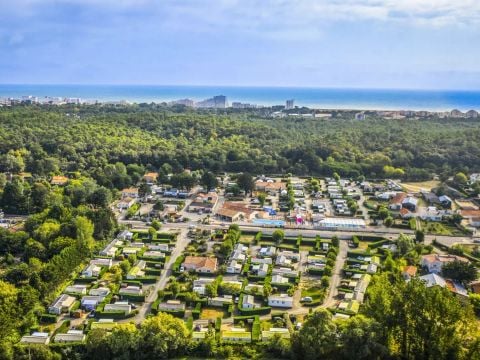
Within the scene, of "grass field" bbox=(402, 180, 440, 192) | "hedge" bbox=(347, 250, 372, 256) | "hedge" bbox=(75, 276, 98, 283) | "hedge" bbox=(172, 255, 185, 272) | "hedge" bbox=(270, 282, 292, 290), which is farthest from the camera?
"grass field" bbox=(402, 180, 440, 192)

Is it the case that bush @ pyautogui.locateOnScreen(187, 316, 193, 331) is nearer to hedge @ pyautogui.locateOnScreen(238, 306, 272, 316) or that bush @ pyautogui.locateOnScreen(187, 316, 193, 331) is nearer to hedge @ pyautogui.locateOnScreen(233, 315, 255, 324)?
hedge @ pyautogui.locateOnScreen(233, 315, 255, 324)

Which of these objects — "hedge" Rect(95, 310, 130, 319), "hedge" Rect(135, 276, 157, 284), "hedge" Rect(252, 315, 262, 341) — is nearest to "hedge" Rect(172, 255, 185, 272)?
"hedge" Rect(135, 276, 157, 284)

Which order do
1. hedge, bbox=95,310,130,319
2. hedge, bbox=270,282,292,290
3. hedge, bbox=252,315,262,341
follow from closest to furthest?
hedge, bbox=252,315,262,341 → hedge, bbox=95,310,130,319 → hedge, bbox=270,282,292,290

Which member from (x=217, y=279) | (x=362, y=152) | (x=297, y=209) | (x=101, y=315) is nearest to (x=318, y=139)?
(x=362, y=152)

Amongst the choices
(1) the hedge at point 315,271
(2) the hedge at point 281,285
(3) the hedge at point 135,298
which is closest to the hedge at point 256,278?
(2) the hedge at point 281,285

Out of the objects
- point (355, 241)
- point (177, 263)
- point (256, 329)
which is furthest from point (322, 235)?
point (256, 329)

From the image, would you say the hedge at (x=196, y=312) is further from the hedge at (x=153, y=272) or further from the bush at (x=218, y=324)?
the hedge at (x=153, y=272)

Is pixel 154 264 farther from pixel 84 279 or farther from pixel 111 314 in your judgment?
pixel 111 314

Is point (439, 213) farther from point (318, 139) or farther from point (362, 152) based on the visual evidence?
point (318, 139)
